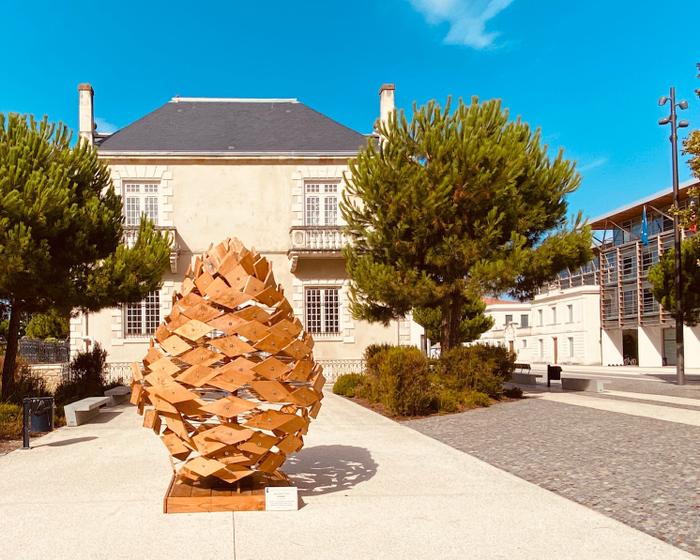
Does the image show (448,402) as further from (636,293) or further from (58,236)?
(636,293)

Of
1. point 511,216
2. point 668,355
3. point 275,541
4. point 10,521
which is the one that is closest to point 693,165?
point 511,216

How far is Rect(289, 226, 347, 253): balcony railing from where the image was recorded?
83.6 feet

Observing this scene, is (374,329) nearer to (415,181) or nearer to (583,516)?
(415,181)

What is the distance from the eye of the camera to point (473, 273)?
16344mm

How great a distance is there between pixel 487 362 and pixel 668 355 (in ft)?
134

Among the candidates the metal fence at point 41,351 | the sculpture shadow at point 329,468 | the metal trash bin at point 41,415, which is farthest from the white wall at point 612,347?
the metal trash bin at point 41,415

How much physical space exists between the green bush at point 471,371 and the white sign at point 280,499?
10.8m

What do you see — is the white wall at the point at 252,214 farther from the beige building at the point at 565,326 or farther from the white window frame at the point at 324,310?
the beige building at the point at 565,326

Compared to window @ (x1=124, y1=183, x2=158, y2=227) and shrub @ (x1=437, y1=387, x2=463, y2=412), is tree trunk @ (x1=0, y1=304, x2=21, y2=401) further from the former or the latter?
window @ (x1=124, y1=183, x2=158, y2=227)

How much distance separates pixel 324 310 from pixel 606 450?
57.9 feet

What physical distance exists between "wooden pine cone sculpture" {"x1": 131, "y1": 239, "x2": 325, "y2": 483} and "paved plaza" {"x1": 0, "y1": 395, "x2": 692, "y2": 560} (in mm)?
597

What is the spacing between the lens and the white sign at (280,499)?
6.00m

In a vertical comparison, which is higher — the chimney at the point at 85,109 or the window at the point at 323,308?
the chimney at the point at 85,109

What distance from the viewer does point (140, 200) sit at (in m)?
26.1
